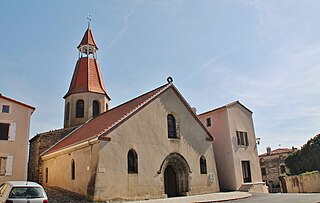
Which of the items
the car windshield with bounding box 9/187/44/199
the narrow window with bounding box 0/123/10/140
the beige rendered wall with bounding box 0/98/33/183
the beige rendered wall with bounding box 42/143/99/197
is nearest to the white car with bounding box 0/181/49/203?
the car windshield with bounding box 9/187/44/199

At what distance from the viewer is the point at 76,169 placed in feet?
66.6

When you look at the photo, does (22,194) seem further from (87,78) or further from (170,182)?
(87,78)

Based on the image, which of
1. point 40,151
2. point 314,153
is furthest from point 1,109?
point 314,153

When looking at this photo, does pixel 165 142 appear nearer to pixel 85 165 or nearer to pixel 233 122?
pixel 85 165

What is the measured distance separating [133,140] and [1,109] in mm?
9976

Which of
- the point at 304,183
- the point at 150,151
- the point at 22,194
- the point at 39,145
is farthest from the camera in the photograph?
the point at 39,145

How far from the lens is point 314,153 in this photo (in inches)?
1331

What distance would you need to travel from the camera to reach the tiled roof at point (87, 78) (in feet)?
100.0

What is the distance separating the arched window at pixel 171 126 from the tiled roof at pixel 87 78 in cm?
1051

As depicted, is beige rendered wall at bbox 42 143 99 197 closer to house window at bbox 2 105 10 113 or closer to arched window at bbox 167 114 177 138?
house window at bbox 2 105 10 113

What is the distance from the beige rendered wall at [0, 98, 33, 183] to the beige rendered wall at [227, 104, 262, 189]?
16.5 metres

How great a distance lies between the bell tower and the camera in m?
29.8

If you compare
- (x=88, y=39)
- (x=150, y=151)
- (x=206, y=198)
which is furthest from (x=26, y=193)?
(x=88, y=39)

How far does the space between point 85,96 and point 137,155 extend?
40.9ft
